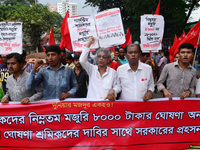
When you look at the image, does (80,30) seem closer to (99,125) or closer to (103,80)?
(103,80)

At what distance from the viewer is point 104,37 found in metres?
4.00

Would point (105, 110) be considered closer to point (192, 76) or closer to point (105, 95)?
point (105, 95)

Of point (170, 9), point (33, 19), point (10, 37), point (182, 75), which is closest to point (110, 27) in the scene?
point (182, 75)

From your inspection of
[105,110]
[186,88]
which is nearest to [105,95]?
[105,110]

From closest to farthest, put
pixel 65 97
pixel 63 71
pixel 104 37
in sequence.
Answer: pixel 65 97
pixel 63 71
pixel 104 37

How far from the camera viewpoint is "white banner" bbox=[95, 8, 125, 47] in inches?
156

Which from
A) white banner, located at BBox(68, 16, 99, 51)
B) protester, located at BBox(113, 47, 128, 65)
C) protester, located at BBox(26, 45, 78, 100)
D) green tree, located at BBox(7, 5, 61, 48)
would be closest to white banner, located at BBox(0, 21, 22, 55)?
white banner, located at BBox(68, 16, 99, 51)

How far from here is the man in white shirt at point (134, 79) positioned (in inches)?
106

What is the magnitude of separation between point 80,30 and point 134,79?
1.88 meters

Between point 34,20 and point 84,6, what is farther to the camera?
point 84,6

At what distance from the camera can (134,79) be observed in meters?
2.72

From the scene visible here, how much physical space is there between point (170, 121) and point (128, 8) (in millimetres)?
17586

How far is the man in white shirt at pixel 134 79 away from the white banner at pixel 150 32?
70.9 inches

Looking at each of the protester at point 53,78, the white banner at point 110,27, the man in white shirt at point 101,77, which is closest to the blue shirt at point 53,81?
the protester at point 53,78
